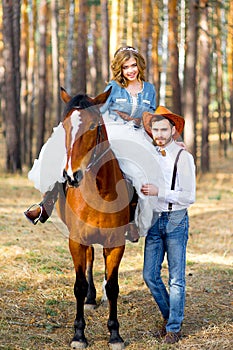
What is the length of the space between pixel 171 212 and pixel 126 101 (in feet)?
4.82

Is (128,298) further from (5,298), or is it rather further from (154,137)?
(154,137)

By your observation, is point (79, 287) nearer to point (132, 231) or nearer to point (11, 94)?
point (132, 231)

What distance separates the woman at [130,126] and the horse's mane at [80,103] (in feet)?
2.71

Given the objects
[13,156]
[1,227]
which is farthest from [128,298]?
[13,156]

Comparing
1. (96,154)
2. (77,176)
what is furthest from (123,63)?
(77,176)

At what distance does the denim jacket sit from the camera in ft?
21.8

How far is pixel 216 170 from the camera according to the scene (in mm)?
25281

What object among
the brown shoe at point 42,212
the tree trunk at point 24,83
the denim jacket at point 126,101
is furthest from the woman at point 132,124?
the tree trunk at point 24,83

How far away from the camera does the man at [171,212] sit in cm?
576

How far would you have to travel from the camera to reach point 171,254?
19.4 feet

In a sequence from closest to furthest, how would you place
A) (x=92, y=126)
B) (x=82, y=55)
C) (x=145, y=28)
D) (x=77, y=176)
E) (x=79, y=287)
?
(x=77, y=176) < (x=92, y=126) < (x=79, y=287) < (x=82, y=55) < (x=145, y=28)

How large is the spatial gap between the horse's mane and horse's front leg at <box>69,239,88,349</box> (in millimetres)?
1294

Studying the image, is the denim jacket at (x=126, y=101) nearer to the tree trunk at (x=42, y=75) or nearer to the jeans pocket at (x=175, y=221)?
the jeans pocket at (x=175, y=221)

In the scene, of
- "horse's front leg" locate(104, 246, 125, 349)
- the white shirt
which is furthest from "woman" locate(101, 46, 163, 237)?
"horse's front leg" locate(104, 246, 125, 349)
